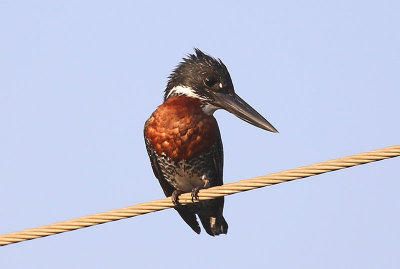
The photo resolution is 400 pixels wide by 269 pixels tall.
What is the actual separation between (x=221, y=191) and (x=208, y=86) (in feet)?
8.04

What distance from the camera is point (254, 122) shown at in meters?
6.27

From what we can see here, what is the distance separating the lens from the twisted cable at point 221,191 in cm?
369

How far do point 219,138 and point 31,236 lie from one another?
2.54 m

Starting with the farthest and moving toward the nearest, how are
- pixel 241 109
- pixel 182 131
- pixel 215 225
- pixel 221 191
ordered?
pixel 215 225 < pixel 241 109 < pixel 182 131 < pixel 221 191

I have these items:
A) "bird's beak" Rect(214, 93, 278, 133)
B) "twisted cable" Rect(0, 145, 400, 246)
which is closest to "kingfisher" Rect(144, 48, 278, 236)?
"bird's beak" Rect(214, 93, 278, 133)

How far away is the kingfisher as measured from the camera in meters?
6.29

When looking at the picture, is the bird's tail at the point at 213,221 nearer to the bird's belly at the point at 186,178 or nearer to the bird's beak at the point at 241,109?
the bird's belly at the point at 186,178

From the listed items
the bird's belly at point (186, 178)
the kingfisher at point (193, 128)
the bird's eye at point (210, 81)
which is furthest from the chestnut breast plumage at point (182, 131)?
the bird's eye at point (210, 81)

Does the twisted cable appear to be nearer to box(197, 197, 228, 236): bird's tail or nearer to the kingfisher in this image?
the kingfisher

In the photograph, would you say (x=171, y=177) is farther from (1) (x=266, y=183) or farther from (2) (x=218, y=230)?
(1) (x=266, y=183)

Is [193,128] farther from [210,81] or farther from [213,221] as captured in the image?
[213,221]

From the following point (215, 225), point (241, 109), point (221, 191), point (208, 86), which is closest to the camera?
point (221, 191)

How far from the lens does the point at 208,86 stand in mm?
6703

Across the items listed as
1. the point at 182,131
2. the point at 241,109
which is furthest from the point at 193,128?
the point at 241,109
